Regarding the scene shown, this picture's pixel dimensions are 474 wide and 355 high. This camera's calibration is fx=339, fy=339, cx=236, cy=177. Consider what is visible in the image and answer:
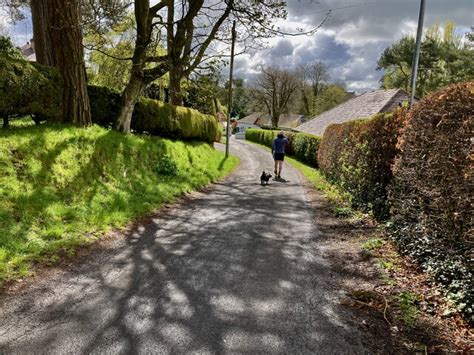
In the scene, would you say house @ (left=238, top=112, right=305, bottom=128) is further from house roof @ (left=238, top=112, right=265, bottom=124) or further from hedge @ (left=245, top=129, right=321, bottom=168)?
hedge @ (left=245, top=129, right=321, bottom=168)

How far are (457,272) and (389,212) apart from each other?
298 cm

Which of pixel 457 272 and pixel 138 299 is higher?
pixel 457 272

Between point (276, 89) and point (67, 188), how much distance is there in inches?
2285

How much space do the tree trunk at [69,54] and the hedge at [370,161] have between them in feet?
24.7

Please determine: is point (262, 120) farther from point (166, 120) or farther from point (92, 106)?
point (92, 106)

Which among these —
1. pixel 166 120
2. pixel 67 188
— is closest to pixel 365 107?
pixel 166 120

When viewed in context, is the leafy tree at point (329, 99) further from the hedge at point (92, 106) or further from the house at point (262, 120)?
the hedge at point (92, 106)

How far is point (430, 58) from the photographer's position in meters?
36.5

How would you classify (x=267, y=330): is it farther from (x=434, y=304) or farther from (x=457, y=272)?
(x=457, y=272)

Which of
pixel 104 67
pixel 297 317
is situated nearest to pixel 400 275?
pixel 297 317

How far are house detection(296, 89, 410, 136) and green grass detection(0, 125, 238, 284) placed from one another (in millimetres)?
15919

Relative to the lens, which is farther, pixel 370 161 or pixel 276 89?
pixel 276 89

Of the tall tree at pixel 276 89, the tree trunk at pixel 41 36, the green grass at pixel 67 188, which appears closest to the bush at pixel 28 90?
the green grass at pixel 67 188

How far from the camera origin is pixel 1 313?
340 centimetres
